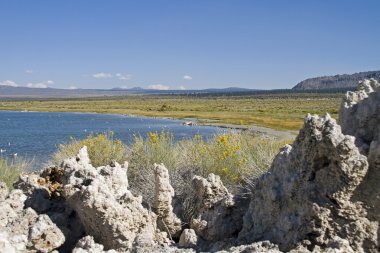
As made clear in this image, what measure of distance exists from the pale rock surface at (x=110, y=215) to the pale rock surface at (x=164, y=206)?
0.37 metres

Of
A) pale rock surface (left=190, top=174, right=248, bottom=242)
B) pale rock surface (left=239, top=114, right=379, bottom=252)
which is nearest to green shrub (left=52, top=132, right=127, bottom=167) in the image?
pale rock surface (left=190, top=174, right=248, bottom=242)

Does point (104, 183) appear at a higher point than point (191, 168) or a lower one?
higher

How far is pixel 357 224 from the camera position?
12.3ft

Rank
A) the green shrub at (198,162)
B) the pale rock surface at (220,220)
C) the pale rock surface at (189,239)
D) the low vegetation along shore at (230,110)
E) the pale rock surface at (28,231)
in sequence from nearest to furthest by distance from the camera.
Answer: the pale rock surface at (28,231)
the pale rock surface at (189,239)
the pale rock surface at (220,220)
the green shrub at (198,162)
the low vegetation along shore at (230,110)

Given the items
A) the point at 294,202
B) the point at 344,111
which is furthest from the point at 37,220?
the point at 344,111

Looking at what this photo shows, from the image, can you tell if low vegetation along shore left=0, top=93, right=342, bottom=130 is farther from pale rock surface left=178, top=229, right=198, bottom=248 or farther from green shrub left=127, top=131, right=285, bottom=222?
pale rock surface left=178, top=229, right=198, bottom=248

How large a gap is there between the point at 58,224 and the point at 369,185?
2752 mm

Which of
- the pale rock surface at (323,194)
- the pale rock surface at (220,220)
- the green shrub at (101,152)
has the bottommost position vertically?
the green shrub at (101,152)

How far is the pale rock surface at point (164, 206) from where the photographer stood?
5.12m

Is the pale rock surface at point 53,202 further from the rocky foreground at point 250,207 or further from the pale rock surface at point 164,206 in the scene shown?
the pale rock surface at point 164,206

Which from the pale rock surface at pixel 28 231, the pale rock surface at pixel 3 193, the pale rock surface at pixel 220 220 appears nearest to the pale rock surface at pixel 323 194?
the pale rock surface at pixel 220 220

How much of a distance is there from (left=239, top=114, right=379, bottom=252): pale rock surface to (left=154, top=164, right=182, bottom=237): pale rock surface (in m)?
1.39

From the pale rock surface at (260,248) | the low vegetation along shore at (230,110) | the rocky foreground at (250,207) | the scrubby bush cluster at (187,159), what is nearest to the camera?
the pale rock surface at (260,248)

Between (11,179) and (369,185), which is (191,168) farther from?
(369,185)
